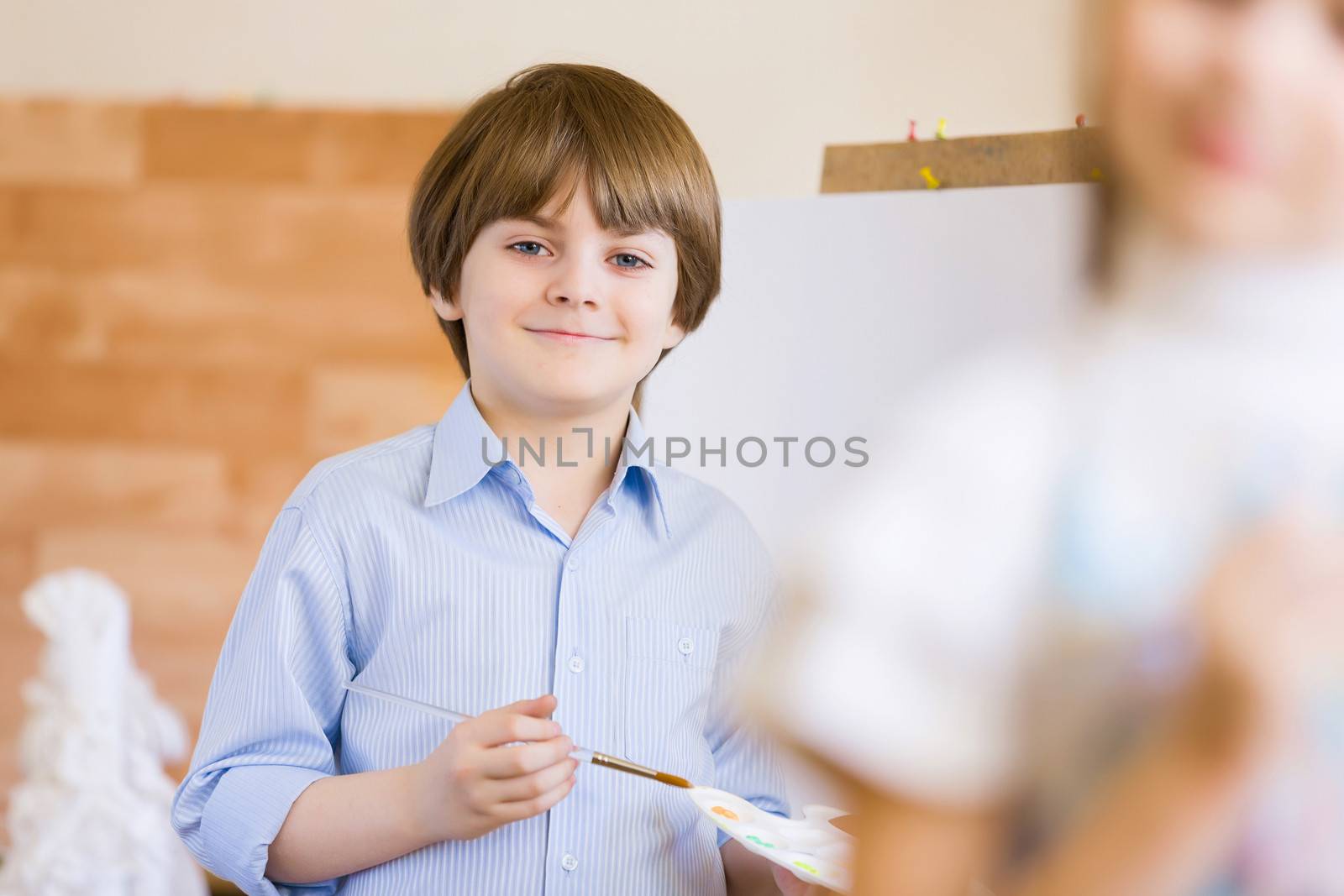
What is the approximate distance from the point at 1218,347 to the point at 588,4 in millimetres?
1664

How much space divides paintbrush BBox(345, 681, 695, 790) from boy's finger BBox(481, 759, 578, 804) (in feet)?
0.06

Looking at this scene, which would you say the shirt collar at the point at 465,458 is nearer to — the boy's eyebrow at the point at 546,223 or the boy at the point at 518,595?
the boy at the point at 518,595

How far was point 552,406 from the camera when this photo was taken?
0.82 metres

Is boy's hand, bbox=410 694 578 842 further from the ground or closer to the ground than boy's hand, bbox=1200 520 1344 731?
closer to the ground

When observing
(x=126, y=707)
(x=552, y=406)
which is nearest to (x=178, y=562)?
(x=126, y=707)

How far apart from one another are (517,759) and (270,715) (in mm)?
176

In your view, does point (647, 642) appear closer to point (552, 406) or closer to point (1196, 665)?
point (552, 406)

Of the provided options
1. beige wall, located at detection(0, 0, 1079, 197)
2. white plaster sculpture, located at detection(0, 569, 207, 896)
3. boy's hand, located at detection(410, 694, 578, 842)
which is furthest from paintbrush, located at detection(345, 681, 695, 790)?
beige wall, located at detection(0, 0, 1079, 197)

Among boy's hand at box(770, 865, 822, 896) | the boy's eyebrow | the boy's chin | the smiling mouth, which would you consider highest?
the boy's eyebrow

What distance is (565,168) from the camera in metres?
0.80

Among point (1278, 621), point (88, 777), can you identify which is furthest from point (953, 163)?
point (88, 777)

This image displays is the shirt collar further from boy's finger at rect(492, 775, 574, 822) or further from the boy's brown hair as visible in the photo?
boy's finger at rect(492, 775, 574, 822)

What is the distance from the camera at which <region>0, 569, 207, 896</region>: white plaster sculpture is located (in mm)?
1465

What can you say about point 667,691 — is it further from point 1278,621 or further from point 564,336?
point 1278,621
